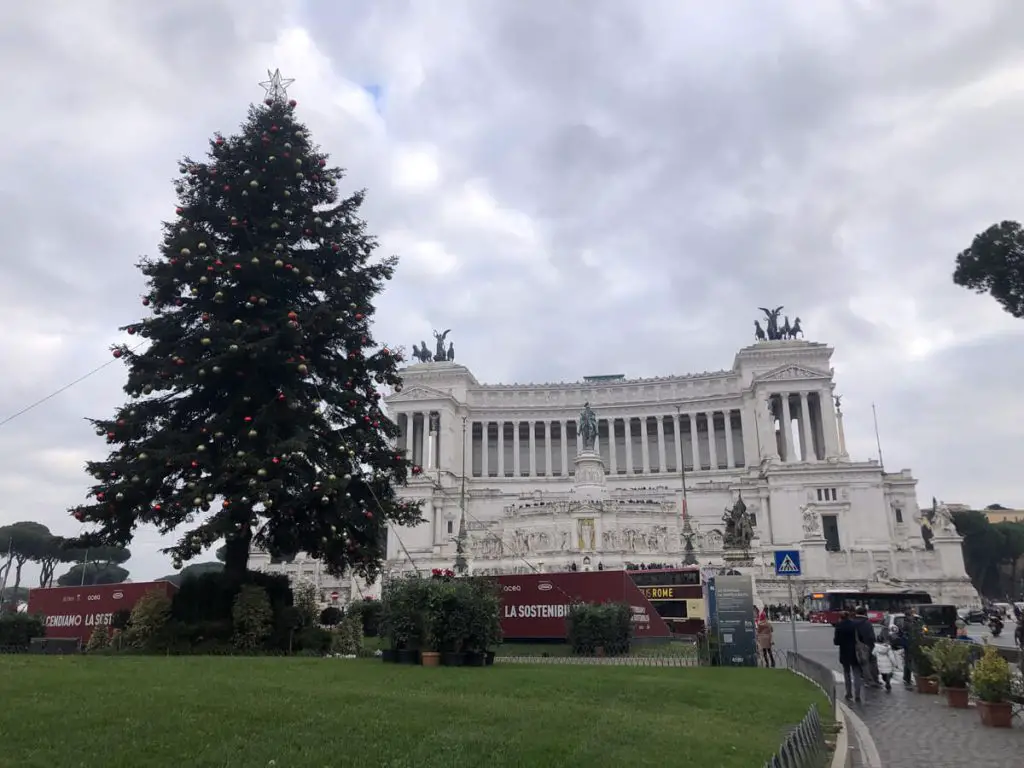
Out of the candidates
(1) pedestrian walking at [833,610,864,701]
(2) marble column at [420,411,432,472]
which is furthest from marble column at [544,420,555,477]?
(1) pedestrian walking at [833,610,864,701]

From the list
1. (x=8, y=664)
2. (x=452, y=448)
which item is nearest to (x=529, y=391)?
(x=452, y=448)

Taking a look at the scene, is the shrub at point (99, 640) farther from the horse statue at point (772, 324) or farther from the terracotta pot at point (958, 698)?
the horse statue at point (772, 324)

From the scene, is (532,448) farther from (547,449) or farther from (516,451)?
(516,451)

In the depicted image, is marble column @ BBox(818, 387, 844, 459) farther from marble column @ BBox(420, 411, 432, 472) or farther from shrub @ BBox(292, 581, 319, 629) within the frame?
shrub @ BBox(292, 581, 319, 629)

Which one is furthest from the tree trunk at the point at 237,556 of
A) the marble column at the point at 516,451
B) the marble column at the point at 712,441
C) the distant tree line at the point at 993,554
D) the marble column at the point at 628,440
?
the distant tree line at the point at 993,554

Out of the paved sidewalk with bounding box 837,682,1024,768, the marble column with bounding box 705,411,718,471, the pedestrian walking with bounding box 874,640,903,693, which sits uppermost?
the marble column with bounding box 705,411,718,471

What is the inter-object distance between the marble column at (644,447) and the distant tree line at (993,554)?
42230 mm

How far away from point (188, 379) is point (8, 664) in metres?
9.55

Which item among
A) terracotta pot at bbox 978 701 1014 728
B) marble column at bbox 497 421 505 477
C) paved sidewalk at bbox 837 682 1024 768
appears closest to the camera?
paved sidewalk at bbox 837 682 1024 768

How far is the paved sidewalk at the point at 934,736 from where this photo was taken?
11.6 m

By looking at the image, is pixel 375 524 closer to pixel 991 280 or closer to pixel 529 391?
pixel 991 280

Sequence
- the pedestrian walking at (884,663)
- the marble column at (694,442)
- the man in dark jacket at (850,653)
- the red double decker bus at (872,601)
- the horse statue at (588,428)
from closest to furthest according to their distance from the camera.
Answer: the man in dark jacket at (850,653), the pedestrian walking at (884,663), the red double decker bus at (872,601), the horse statue at (588,428), the marble column at (694,442)

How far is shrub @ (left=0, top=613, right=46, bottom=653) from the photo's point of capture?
79.8ft

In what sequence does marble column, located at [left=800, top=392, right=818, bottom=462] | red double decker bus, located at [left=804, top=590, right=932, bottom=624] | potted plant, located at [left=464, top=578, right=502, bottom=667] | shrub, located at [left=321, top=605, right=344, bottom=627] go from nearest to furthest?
1. potted plant, located at [left=464, top=578, right=502, bottom=667]
2. shrub, located at [left=321, top=605, right=344, bottom=627]
3. red double decker bus, located at [left=804, top=590, right=932, bottom=624]
4. marble column, located at [left=800, top=392, right=818, bottom=462]
